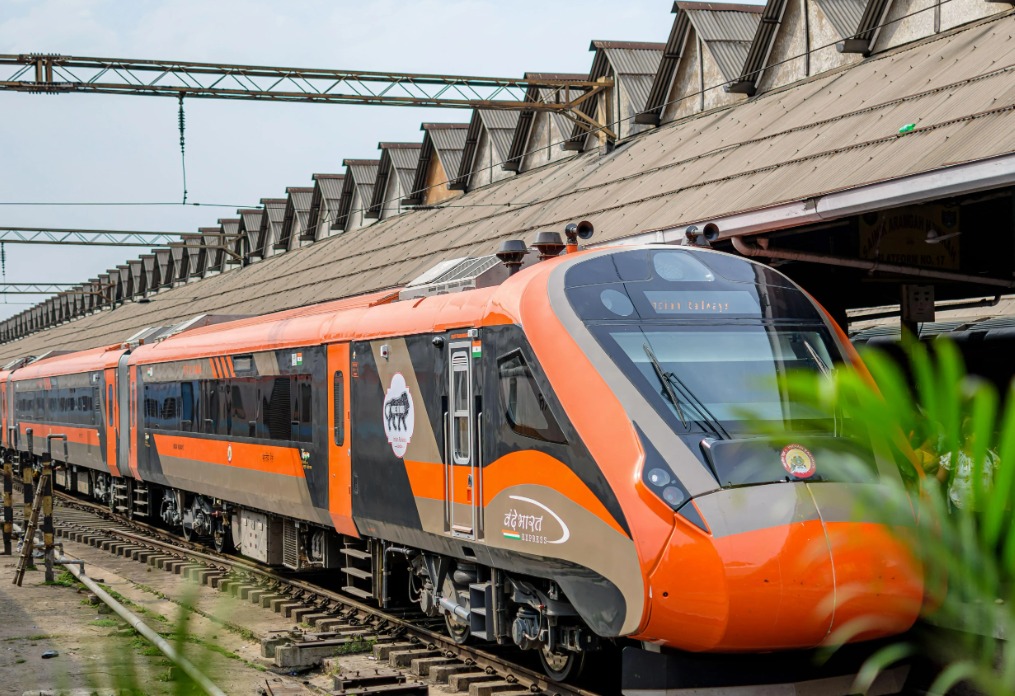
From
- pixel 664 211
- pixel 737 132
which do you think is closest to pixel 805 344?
pixel 664 211

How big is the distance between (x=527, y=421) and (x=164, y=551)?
12.6 m

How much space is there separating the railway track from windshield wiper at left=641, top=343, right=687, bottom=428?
230 centimetres

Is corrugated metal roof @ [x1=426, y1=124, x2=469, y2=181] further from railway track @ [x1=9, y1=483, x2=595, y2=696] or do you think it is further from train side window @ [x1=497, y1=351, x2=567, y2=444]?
train side window @ [x1=497, y1=351, x2=567, y2=444]

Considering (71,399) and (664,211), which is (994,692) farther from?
(71,399)

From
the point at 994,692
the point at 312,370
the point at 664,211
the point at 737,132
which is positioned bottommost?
the point at 994,692

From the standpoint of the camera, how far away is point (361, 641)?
11.5 metres

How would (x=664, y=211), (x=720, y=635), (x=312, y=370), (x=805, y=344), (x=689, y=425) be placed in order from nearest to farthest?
(x=720, y=635)
(x=689, y=425)
(x=805, y=344)
(x=312, y=370)
(x=664, y=211)

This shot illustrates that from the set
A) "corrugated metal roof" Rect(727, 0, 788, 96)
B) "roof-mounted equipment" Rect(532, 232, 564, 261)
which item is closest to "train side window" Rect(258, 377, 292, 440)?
"roof-mounted equipment" Rect(532, 232, 564, 261)

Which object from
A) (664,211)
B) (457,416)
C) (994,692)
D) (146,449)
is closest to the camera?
(994,692)

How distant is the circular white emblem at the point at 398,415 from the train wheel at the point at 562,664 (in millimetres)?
2291

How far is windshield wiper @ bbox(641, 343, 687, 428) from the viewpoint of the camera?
24.5ft

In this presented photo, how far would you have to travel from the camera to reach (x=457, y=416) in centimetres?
941

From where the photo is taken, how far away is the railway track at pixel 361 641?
9.38 metres

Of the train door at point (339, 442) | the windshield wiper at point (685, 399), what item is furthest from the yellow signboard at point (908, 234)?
the windshield wiper at point (685, 399)
